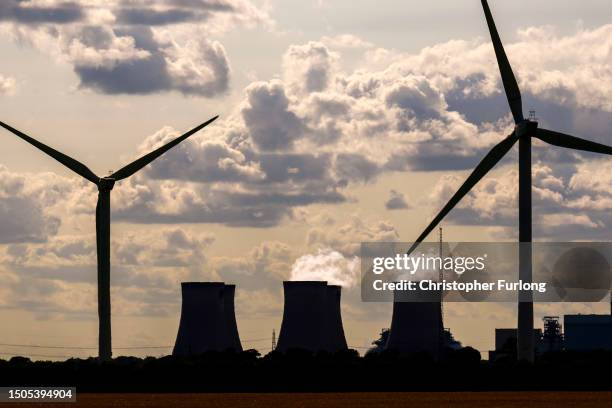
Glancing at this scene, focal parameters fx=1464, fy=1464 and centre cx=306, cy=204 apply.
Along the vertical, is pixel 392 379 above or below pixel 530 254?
below

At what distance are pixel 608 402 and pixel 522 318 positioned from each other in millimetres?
20040

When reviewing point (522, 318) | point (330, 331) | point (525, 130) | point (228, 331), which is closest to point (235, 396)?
point (522, 318)

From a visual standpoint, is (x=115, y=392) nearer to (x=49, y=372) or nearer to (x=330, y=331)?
(x=49, y=372)

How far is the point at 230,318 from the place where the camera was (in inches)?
7151

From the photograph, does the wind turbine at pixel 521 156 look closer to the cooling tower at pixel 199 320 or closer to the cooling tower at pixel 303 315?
the cooling tower at pixel 303 315

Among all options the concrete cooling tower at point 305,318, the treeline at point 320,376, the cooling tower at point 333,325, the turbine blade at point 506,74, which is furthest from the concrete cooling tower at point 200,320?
the turbine blade at point 506,74

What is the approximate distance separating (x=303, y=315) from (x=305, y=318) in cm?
42

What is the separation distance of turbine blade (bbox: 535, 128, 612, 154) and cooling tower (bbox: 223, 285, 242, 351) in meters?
77.8

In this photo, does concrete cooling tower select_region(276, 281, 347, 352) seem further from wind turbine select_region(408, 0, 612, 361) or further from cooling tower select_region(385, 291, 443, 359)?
wind turbine select_region(408, 0, 612, 361)

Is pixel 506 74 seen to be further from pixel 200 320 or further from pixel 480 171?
pixel 200 320

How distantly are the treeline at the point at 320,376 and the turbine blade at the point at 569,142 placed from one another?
54.1 ft

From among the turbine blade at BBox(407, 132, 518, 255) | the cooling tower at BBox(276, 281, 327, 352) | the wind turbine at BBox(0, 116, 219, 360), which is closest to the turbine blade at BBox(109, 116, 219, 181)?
the wind turbine at BBox(0, 116, 219, 360)

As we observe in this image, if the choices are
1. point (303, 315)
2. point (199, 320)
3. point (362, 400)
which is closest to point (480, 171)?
point (362, 400)

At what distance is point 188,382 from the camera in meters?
109
